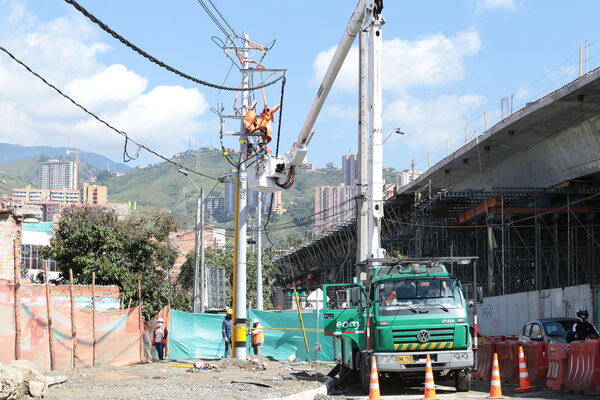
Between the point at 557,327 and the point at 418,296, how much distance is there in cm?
456

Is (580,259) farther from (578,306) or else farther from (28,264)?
(28,264)

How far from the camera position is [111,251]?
132 ft

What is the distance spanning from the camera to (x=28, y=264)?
60.0 meters

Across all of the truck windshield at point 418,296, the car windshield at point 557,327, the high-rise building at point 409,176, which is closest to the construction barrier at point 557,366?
the truck windshield at point 418,296

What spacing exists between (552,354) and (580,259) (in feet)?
92.3

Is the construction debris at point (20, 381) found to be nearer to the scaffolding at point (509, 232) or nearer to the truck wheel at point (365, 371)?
the truck wheel at point (365, 371)

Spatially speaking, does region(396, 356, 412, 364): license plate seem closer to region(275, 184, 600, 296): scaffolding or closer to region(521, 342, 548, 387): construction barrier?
Result: region(521, 342, 548, 387): construction barrier

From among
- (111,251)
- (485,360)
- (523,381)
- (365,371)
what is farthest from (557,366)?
(111,251)

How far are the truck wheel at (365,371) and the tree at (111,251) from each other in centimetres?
2234

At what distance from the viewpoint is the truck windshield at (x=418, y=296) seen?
17.8 meters

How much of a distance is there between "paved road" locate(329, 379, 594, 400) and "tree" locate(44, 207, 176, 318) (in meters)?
20.5

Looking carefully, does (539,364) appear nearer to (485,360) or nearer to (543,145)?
(485,360)

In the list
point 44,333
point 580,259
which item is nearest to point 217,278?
point 580,259

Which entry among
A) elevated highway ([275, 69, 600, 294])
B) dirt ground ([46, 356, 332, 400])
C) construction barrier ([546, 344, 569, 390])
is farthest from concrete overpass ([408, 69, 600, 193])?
dirt ground ([46, 356, 332, 400])
